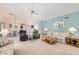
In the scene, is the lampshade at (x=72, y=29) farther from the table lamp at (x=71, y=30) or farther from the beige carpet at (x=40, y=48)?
the beige carpet at (x=40, y=48)

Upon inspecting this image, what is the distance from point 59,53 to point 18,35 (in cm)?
67

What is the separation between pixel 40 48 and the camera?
2582 mm

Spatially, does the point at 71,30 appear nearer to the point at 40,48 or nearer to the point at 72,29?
the point at 72,29

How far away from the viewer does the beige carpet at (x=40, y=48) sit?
256 cm

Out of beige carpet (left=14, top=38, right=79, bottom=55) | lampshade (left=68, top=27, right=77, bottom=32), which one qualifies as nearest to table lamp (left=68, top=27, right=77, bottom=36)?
lampshade (left=68, top=27, right=77, bottom=32)

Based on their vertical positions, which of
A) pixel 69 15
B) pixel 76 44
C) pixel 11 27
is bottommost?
pixel 76 44

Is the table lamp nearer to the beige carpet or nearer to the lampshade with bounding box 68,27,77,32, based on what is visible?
the lampshade with bounding box 68,27,77,32

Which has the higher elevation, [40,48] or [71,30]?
[71,30]

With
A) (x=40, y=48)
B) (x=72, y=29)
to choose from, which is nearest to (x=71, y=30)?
(x=72, y=29)

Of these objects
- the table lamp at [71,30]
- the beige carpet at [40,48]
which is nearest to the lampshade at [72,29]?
the table lamp at [71,30]

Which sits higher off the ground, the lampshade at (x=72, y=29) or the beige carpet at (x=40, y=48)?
the lampshade at (x=72, y=29)
